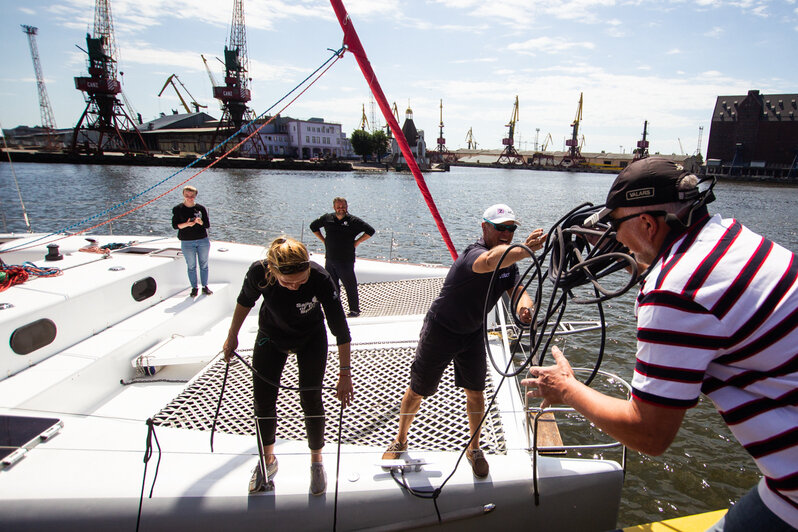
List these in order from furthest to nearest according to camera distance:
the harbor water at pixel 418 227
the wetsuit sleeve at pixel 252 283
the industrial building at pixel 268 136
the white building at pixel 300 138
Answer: the white building at pixel 300 138 < the industrial building at pixel 268 136 < the harbor water at pixel 418 227 < the wetsuit sleeve at pixel 252 283

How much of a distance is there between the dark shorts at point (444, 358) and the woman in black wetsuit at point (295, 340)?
1.61 feet

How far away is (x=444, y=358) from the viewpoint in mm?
2801

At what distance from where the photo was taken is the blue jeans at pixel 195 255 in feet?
18.0

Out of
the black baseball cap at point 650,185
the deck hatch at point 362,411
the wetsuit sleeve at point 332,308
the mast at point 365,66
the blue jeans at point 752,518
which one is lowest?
the deck hatch at point 362,411

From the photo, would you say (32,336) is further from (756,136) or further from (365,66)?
(756,136)

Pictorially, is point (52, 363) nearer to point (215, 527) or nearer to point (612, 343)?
point (215, 527)

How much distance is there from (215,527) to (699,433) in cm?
542

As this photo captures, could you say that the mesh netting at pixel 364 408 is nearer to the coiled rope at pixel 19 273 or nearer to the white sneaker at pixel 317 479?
the white sneaker at pixel 317 479

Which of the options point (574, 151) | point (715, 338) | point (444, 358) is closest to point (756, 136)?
point (574, 151)

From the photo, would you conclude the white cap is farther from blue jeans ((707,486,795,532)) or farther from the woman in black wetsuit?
blue jeans ((707,486,795,532))

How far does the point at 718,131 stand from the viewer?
249 ft

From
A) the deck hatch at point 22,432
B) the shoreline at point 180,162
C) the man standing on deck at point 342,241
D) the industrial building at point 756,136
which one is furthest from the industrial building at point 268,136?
the deck hatch at point 22,432

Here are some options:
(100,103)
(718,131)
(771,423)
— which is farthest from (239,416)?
(718,131)

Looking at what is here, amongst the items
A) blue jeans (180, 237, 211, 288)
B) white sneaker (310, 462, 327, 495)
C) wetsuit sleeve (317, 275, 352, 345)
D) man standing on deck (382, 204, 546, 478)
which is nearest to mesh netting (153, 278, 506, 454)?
man standing on deck (382, 204, 546, 478)
